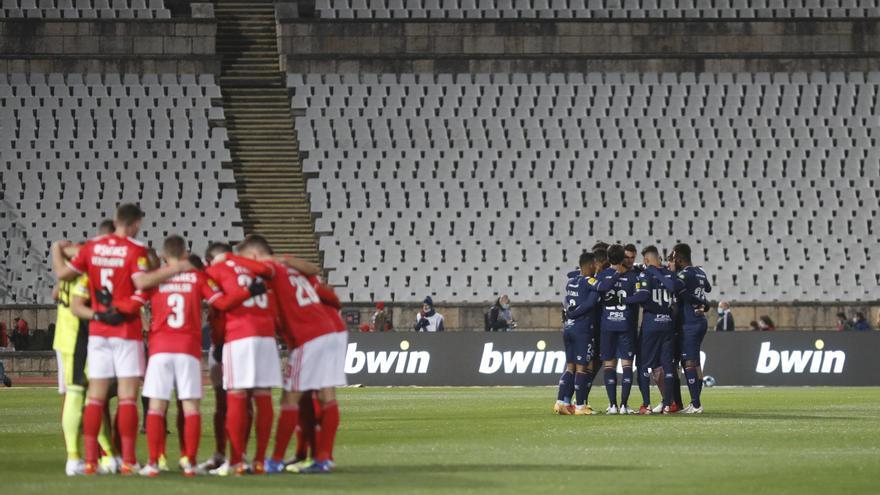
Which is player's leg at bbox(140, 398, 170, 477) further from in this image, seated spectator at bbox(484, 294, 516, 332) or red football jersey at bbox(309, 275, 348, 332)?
seated spectator at bbox(484, 294, 516, 332)

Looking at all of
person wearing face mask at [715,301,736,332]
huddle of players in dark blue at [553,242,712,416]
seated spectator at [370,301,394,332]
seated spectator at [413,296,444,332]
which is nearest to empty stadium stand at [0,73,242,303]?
seated spectator at [370,301,394,332]

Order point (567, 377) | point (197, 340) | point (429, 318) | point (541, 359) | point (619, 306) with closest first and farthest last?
point (197, 340), point (619, 306), point (567, 377), point (541, 359), point (429, 318)

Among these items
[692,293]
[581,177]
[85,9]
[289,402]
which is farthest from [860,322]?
[289,402]

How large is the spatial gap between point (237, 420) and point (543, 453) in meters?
3.53

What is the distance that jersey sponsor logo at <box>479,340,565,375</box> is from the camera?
31.4m

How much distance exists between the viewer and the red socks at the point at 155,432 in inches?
434

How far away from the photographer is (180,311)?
1102cm

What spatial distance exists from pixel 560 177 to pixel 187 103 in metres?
10.6

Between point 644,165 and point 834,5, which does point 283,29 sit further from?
point 834,5

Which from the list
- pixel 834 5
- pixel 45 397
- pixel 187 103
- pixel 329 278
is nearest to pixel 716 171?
pixel 834 5

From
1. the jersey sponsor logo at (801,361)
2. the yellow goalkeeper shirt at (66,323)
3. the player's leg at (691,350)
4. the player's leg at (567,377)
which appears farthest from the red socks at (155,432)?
the jersey sponsor logo at (801,361)

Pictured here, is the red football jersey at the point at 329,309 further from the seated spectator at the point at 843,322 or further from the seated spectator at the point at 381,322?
the seated spectator at the point at 843,322

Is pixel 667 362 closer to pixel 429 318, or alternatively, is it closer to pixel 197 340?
pixel 197 340

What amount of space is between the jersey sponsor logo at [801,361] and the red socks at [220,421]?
2036 centimetres
